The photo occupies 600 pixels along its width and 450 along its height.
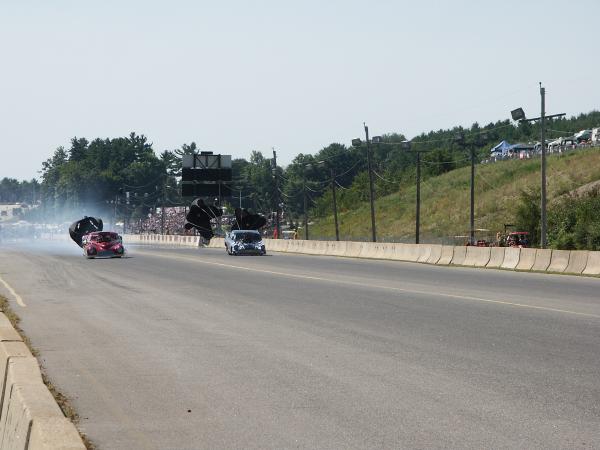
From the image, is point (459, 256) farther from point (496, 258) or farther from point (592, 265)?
point (592, 265)

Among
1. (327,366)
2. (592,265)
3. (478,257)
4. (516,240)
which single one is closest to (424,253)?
(478,257)

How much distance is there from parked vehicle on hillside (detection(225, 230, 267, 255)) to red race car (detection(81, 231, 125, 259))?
7352 millimetres

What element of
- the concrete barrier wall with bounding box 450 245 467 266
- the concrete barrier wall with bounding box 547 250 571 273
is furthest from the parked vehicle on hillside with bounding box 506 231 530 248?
the concrete barrier wall with bounding box 547 250 571 273

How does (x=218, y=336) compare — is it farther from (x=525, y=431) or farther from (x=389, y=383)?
(x=525, y=431)

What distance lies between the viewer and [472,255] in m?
43.7

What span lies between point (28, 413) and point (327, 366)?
5.66m

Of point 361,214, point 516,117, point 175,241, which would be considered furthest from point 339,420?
point 361,214

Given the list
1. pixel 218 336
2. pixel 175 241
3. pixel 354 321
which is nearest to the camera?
pixel 218 336

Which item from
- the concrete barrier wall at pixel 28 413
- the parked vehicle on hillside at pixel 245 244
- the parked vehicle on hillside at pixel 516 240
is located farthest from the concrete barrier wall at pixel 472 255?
the concrete barrier wall at pixel 28 413

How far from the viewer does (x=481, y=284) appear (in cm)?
2981

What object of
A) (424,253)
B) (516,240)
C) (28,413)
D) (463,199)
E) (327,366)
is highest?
(463,199)

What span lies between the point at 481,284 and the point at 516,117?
24135mm

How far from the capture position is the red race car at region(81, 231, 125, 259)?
180 feet

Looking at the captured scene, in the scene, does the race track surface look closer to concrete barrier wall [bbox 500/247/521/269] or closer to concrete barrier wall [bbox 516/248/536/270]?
concrete barrier wall [bbox 516/248/536/270]
